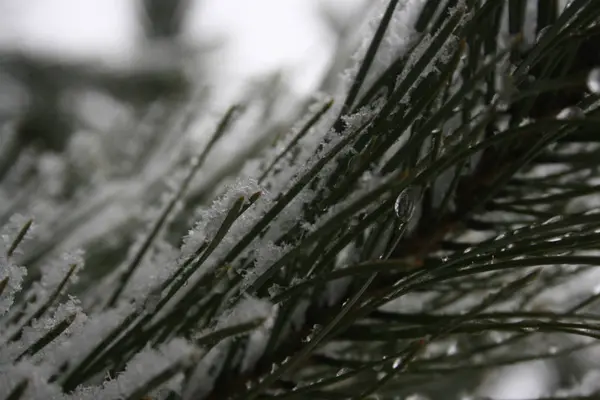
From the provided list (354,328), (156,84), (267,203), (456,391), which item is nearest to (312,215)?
(267,203)

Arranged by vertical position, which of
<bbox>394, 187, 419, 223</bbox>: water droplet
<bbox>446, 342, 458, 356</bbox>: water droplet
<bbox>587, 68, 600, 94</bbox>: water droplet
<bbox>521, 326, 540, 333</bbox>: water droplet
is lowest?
<bbox>521, 326, 540, 333</bbox>: water droplet

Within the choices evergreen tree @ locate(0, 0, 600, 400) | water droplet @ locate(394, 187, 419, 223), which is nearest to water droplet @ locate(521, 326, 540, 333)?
evergreen tree @ locate(0, 0, 600, 400)

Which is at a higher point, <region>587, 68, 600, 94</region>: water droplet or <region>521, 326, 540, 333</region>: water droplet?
<region>587, 68, 600, 94</region>: water droplet

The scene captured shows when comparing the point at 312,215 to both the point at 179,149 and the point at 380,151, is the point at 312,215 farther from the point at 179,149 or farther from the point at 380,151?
the point at 179,149

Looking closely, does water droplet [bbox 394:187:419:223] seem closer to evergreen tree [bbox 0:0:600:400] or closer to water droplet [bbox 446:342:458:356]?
evergreen tree [bbox 0:0:600:400]

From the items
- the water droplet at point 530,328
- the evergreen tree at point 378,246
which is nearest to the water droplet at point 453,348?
the evergreen tree at point 378,246

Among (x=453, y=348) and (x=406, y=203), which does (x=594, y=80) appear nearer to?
(x=406, y=203)

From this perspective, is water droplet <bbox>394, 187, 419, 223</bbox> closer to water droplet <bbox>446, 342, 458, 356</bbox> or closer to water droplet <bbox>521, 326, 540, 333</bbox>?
water droplet <bbox>521, 326, 540, 333</bbox>

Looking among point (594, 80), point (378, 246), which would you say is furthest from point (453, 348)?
point (594, 80)

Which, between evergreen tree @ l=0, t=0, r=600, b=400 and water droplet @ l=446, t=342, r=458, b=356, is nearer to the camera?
evergreen tree @ l=0, t=0, r=600, b=400
